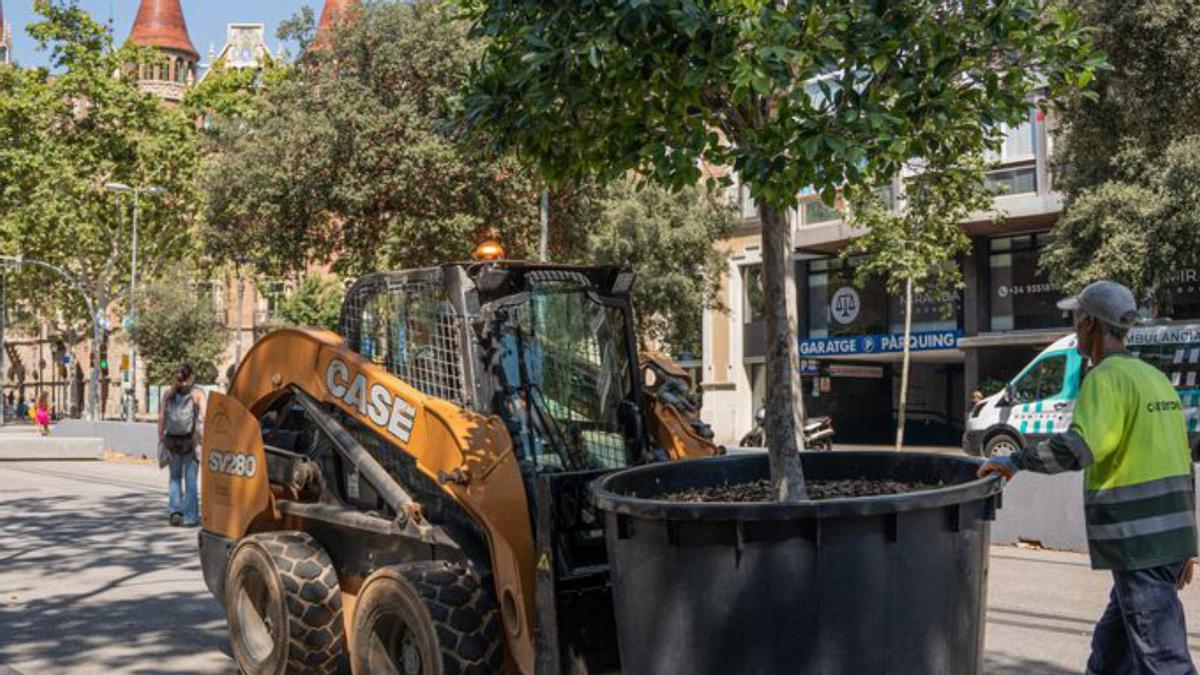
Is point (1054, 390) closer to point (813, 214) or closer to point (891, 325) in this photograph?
point (891, 325)

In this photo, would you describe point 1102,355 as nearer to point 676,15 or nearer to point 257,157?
point 676,15

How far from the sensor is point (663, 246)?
24969 mm

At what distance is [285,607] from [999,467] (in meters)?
3.19

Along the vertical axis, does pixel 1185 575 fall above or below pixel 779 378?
below

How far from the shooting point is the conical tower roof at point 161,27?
261ft

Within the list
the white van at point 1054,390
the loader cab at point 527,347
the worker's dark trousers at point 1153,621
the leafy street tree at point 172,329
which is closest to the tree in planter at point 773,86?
the loader cab at point 527,347

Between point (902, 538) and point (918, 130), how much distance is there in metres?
1.41

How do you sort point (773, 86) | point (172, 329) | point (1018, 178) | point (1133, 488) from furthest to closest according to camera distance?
point (172, 329)
point (1018, 178)
point (1133, 488)
point (773, 86)

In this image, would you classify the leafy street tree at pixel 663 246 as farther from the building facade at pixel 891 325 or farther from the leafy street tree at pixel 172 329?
the leafy street tree at pixel 172 329

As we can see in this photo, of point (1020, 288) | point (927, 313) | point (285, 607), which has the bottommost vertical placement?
point (285, 607)

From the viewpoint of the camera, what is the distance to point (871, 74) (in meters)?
3.73

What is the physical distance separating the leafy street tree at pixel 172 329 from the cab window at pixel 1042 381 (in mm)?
39014

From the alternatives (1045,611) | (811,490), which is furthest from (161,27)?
(811,490)

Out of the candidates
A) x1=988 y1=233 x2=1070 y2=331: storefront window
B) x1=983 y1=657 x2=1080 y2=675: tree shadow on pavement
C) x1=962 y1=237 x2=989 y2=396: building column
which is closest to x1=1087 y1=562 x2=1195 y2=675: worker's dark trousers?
x1=983 y1=657 x2=1080 y2=675: tree shadow on pavement
